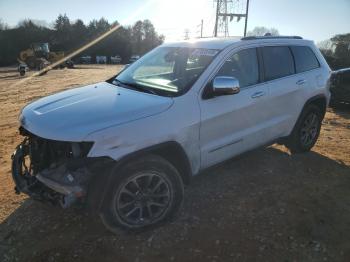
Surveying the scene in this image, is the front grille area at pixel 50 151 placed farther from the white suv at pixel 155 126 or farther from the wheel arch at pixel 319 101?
the wheel arch at pixel 319 101

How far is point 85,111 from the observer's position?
3.67 meters

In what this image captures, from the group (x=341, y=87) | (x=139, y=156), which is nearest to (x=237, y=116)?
(x=139, y=156)

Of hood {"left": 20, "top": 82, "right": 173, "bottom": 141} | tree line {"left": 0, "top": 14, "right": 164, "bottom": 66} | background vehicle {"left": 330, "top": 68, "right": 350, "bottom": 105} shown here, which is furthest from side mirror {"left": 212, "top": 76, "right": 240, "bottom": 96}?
tree line {"left": 0, "top": 14, "right": 164, "bottom": 66}

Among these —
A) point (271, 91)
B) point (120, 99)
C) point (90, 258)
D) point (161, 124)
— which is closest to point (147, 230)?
point (90, 258)

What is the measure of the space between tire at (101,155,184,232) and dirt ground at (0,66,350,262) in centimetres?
17

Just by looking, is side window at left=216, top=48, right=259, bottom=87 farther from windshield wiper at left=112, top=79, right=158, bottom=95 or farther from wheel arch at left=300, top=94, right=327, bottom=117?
wheel arch at left=300, top=94, right=327, bottom=117

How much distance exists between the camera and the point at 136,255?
3.59 m

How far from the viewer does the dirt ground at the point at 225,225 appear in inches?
143

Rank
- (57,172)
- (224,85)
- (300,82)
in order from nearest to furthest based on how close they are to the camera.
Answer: (57,172)
(224,85)
(300,82)

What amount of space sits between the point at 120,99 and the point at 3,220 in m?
1.92

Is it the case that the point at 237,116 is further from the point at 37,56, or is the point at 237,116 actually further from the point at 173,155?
the point at 37,56

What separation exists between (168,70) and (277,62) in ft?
5.10

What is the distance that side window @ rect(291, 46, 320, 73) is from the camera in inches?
217

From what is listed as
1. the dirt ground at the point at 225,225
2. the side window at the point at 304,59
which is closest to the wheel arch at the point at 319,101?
the side window at the point at 304,59
